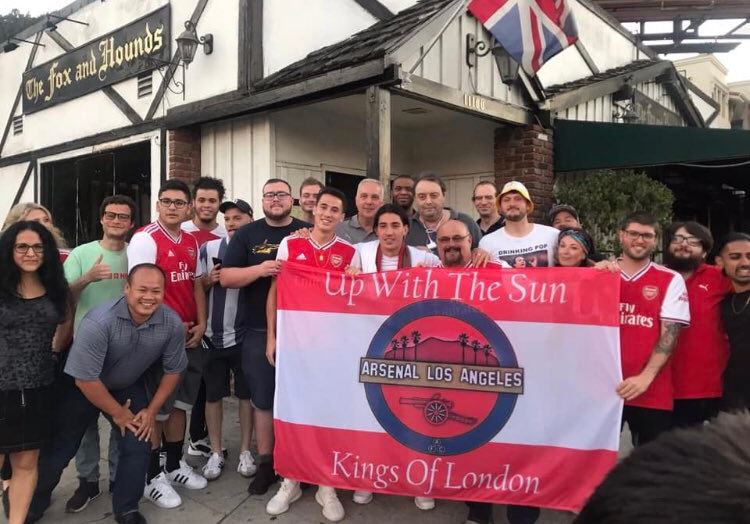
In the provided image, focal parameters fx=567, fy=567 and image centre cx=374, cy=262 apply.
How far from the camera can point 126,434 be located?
126 inches

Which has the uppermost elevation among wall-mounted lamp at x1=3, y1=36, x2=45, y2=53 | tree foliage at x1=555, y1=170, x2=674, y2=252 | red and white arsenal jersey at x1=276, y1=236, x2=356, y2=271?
wall-mounted lamp at x1=3, y1=36, x2=45, y2=53

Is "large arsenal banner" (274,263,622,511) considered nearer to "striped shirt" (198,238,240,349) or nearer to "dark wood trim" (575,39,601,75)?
"striped shirt" (198,238,240,349)

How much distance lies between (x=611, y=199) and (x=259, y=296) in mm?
5035

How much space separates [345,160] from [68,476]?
194 inches

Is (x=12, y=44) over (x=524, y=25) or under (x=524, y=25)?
over

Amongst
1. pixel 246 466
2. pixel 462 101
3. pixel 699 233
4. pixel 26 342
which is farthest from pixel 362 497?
pixel 462 101

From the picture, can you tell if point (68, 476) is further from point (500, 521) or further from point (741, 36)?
point (741, 36)

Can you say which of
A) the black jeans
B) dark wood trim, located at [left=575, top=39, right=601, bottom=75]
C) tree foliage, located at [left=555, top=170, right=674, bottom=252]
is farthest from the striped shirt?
dark wood trim, located at [left=575, top=39, right=601, bottom=75]

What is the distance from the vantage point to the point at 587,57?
28.9ft

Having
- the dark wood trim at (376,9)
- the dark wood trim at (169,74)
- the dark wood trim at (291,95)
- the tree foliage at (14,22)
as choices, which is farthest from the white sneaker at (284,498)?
the tree foliage at (14,22)

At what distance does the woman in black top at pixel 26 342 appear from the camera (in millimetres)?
2912

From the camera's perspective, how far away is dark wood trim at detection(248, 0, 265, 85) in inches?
256

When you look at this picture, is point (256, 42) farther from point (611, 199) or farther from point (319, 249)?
point (611, 199)

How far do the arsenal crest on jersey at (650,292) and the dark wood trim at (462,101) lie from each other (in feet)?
10.2
